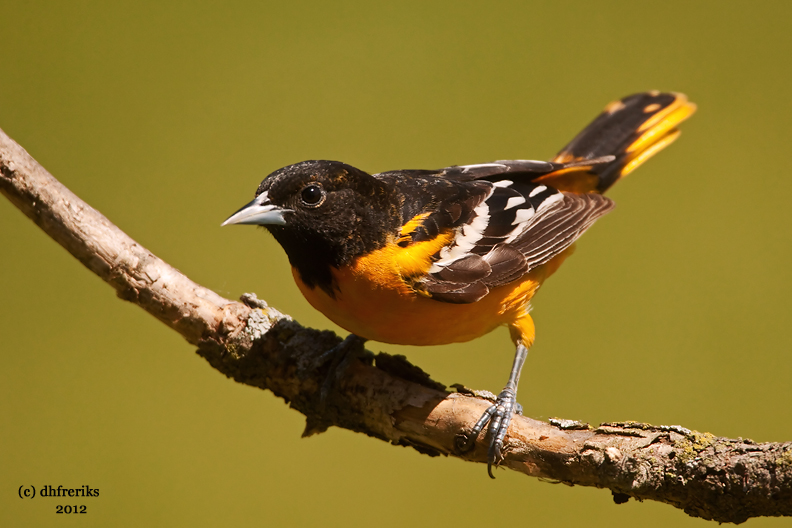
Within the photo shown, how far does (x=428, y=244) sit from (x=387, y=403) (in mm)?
634

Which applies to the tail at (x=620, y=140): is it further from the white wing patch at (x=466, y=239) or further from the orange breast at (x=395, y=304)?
the orange breast at (x=395, y=304)

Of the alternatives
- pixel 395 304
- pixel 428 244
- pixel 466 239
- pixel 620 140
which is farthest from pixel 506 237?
pixel 620 140

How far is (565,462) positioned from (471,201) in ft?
3.80

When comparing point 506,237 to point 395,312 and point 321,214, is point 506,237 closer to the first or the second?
point 395,312

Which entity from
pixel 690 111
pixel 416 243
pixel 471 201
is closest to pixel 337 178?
pixel 416 243

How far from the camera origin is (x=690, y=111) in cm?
357

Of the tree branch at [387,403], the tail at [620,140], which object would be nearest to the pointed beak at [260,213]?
the tree branch at [387,403]

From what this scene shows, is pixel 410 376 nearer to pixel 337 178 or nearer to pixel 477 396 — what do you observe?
pixel 477 396

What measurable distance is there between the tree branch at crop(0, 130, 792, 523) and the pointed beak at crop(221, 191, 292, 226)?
433 millimetres

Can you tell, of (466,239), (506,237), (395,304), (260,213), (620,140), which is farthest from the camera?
(620,140)

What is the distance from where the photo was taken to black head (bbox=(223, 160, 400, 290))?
81.7 inches

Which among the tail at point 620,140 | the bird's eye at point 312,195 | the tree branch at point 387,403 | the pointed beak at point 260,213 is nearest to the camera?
the tree branch at point 387,403

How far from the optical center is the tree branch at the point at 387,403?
5.32 feet

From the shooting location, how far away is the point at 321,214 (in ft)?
7.01
